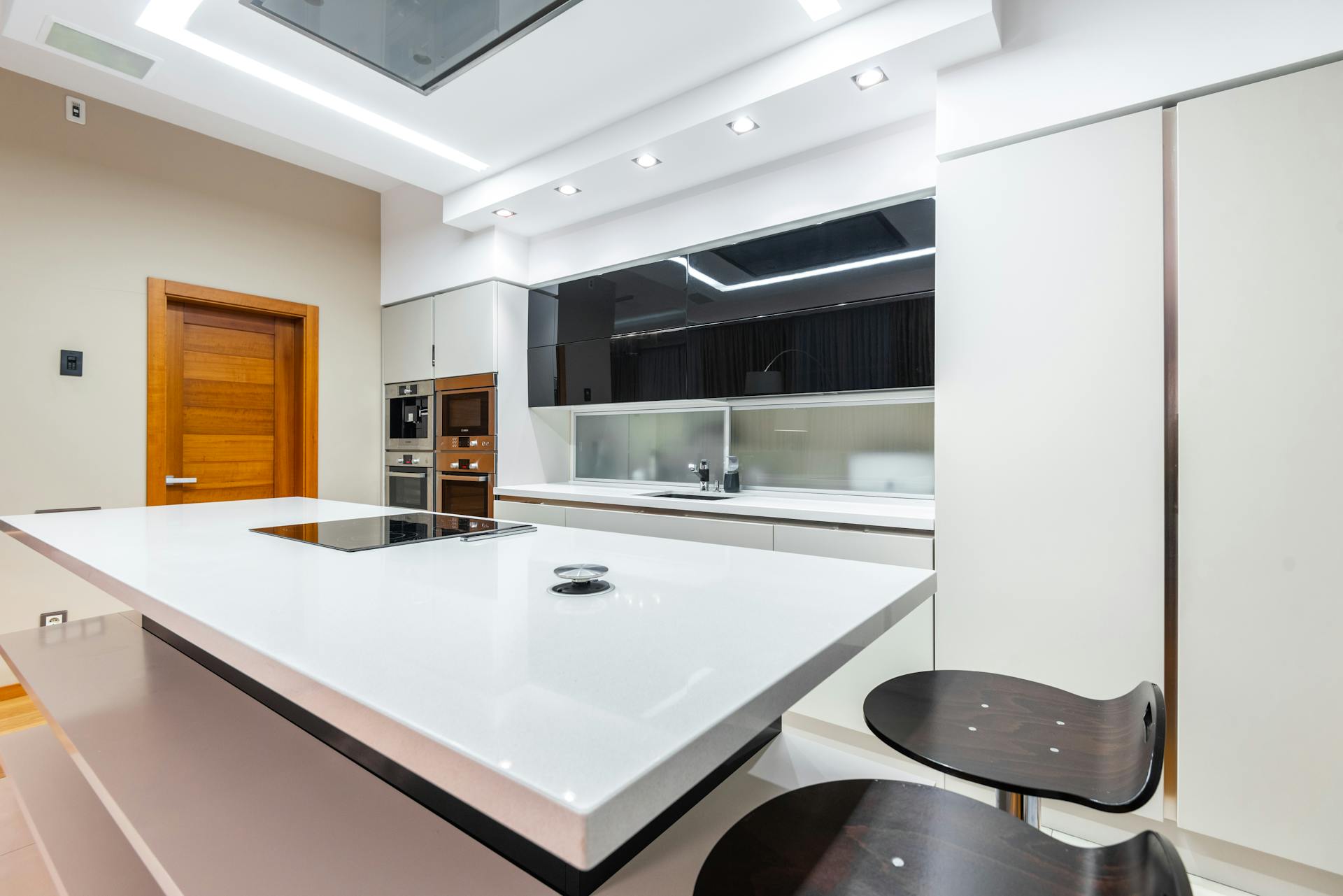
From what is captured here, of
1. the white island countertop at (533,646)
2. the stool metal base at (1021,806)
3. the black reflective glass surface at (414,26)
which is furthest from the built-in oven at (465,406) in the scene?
the stool metal base at (1021,806)

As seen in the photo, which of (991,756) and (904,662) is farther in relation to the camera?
(904,662)

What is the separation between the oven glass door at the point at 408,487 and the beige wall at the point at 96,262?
126cm

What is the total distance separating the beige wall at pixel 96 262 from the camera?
2.93 meters

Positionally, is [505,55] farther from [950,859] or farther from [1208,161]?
[950,859]

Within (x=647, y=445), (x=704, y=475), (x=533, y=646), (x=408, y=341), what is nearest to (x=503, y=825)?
(x=533, y=646)

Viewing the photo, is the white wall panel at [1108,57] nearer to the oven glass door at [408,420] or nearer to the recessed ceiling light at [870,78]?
the recessed ceiling light at [870,78]

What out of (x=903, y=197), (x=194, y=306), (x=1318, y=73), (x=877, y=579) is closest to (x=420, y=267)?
(x=194, y=306)

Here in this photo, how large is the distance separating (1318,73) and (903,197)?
1162mm

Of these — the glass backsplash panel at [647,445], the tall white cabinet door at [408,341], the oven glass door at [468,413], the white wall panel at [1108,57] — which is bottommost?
the glass backsplash panel at [647,445]

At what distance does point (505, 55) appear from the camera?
229 centimetres

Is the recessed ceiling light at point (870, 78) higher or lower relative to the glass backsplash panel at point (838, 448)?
higher

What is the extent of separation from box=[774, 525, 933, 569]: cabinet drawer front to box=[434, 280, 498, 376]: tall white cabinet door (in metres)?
2.12

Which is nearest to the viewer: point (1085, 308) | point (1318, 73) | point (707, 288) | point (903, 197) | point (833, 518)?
point (1318, 73)

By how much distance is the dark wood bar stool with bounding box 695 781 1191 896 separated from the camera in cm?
65
